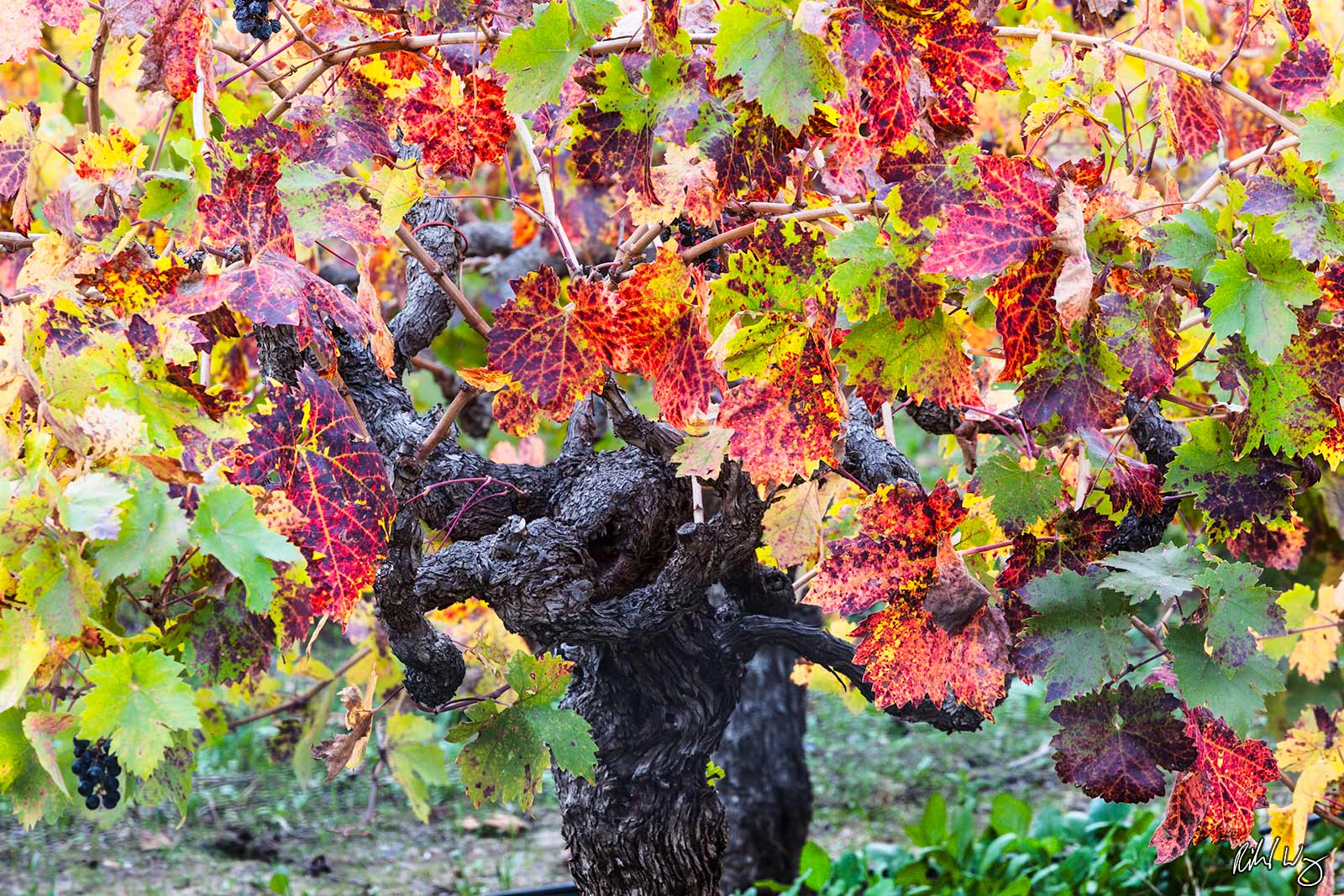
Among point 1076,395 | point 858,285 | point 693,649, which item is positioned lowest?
point 693,649

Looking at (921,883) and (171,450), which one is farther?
(921,883)

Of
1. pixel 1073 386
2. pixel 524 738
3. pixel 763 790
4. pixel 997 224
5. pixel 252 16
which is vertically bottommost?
pixel 763 790

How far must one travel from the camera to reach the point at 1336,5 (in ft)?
6.68

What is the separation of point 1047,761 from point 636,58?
4822 mm

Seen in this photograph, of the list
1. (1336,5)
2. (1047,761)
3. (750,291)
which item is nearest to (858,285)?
(750,291)

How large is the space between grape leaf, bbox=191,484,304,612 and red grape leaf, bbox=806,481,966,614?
711 mm

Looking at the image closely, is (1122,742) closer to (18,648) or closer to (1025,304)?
(1025,304)

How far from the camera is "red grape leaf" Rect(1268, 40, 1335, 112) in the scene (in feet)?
5.97

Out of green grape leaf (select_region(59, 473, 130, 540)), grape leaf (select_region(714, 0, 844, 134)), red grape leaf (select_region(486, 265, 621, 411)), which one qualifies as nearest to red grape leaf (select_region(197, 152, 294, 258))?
red grape leaf (select_region(486, 265, 621, 411))

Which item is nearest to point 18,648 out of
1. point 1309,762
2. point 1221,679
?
point 1221,679

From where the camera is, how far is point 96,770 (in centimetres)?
218

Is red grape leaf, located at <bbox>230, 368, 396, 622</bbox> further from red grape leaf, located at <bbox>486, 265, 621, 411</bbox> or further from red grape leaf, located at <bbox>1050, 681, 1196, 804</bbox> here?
red grape leaf, located at <bbox>1050, 681, 1196, 804</bbox>

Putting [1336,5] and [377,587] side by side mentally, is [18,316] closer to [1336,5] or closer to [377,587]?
[377,587]

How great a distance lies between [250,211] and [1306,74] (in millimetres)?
1514
